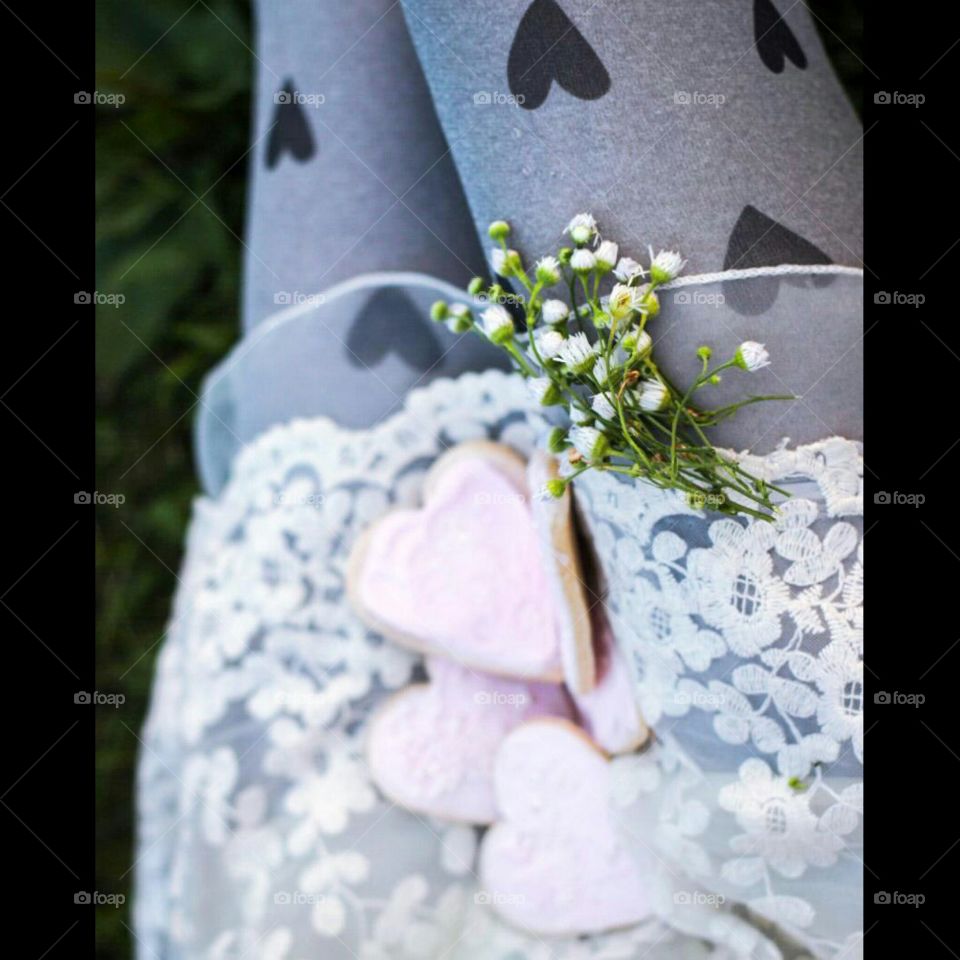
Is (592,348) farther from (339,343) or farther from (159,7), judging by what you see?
(159,7)

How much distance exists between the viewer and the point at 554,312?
0.56m

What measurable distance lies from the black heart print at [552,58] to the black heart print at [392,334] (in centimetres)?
26

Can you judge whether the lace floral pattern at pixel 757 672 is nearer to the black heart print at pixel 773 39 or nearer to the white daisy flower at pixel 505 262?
the white daisy flower at pixel 505 262

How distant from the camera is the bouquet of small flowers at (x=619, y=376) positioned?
55 cm

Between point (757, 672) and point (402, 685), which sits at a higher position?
point (757, 672)

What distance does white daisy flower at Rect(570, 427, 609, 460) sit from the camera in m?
Answer: 0.56

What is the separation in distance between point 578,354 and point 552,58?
216 millimetres

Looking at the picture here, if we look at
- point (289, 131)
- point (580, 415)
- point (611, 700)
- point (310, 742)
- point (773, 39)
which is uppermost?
point (773, 39)

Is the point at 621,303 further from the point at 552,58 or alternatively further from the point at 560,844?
the point at 560,844

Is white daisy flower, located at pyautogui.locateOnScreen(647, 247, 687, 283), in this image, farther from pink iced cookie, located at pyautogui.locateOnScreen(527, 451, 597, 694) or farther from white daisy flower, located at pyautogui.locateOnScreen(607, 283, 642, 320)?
pink iced cookie, located at pyautogui.locateOnScreen(527, 451, 597, 694)

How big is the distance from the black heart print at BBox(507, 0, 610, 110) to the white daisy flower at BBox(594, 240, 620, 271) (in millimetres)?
113
